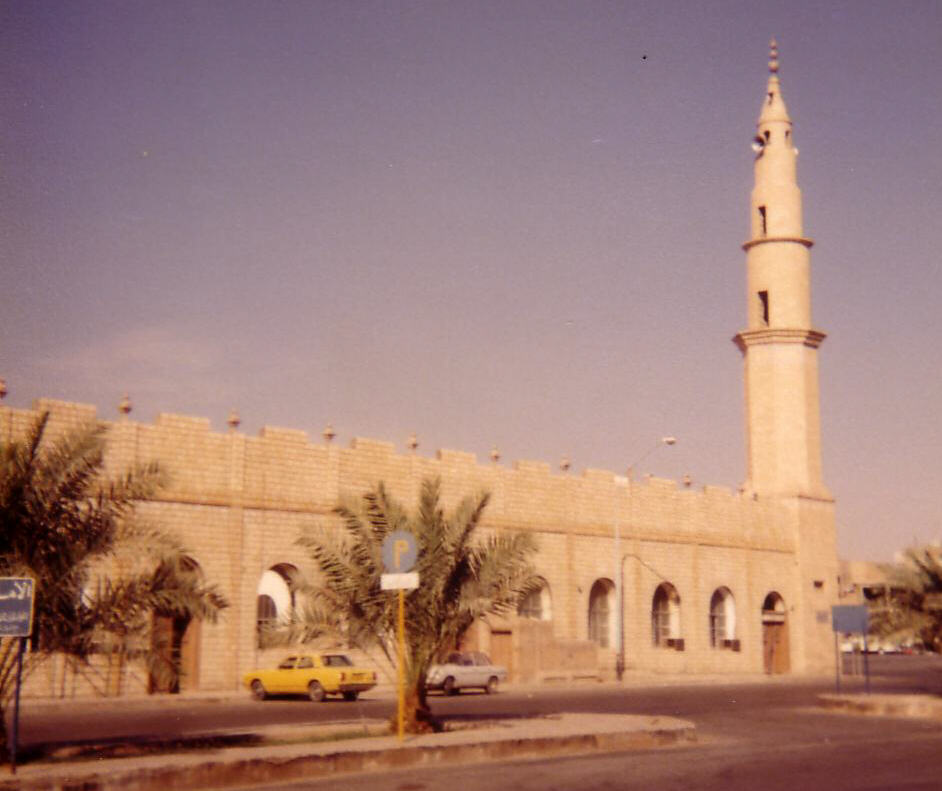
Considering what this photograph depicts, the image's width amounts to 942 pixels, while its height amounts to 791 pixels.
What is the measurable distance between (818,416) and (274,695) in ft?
105

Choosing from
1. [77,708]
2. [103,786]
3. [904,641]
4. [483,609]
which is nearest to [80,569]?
[103,786]

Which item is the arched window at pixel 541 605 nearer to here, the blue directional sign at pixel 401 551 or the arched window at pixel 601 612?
the arched window at pixel 601 612

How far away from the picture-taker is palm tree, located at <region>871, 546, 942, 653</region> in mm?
25469

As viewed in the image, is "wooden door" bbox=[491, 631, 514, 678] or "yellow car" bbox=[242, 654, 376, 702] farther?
"wooden door" bbox=[491, 631, 514, 678]

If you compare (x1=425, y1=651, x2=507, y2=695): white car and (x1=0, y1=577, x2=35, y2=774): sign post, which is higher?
(x1=0, y1=577, x2=35, y2=774): sign post

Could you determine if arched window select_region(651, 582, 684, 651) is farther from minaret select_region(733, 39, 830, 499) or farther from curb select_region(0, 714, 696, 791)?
curb select_region(0, 714, 696, 791)

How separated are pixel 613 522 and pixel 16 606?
36.9 m

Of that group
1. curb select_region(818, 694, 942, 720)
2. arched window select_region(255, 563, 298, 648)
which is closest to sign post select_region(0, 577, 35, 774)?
curb select_region(818, 694, 942, 720)

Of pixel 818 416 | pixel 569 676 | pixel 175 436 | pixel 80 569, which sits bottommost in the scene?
pixel 569 676

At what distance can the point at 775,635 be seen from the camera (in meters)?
55.1

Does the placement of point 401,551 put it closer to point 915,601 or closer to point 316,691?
point 915,601

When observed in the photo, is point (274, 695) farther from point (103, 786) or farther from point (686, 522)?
point (686, 522)

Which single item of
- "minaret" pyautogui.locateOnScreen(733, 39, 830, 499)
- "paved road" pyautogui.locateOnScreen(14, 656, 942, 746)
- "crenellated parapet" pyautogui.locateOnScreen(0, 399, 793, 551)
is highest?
"minaret" pyautogui.locateOnScreen(733, 39, 830, 499)

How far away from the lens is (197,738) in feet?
56.5
